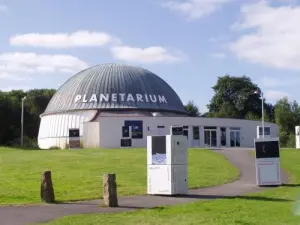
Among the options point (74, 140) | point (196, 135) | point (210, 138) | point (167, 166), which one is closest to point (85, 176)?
point (167, 166)

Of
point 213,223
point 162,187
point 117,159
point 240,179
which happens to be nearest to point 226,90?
point 117,159

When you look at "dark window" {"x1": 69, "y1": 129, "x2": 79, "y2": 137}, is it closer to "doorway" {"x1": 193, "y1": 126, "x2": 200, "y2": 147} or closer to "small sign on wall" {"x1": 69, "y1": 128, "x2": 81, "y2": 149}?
"small sign on wall" {"x1": 69, "y1": 128, "x2": 81, "y2": 149}

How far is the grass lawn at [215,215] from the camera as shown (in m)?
12.2

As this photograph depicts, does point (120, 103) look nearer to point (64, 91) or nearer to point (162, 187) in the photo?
point (64, 91)

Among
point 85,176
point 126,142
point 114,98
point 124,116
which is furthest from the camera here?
point 114,98

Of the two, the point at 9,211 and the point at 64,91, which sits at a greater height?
the point at 64,91

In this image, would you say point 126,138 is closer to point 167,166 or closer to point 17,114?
point 17,114

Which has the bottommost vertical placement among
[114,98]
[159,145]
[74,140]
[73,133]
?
[159,145]

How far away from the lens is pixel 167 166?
19.1 metres

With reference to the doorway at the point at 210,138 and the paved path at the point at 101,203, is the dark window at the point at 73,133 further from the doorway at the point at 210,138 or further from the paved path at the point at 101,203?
the paved path at the point at 101,203

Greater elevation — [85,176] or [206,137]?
[206,137]

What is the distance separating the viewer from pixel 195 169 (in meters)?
29.4

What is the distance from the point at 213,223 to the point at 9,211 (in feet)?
20.3

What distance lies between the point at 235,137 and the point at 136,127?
1395cm
